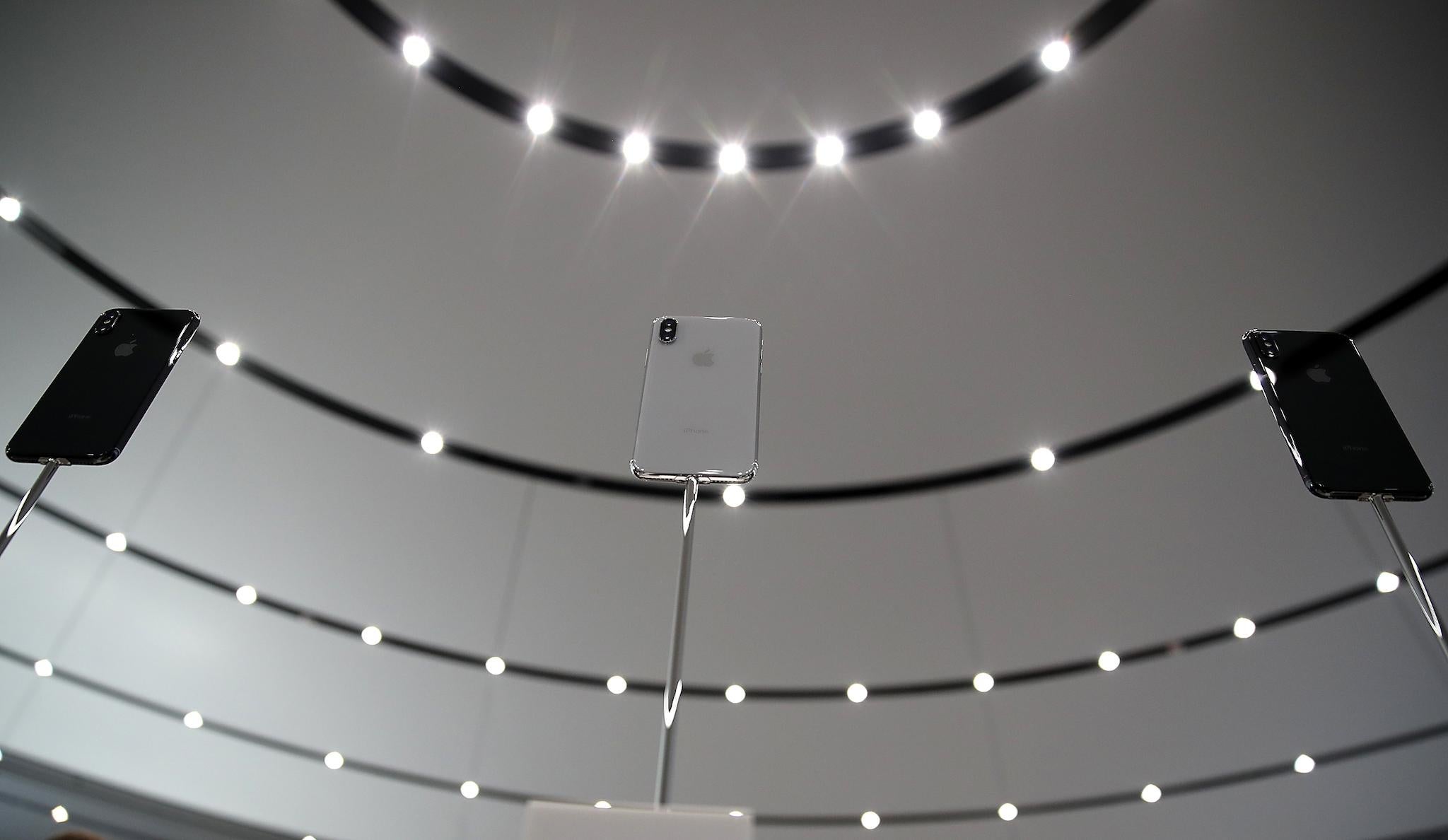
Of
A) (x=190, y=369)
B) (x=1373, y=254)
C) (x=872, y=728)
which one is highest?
(x=1373, y=254)

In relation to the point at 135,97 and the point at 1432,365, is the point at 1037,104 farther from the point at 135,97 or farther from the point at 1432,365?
the point at 135,97

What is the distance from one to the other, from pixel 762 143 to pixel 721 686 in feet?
11.4

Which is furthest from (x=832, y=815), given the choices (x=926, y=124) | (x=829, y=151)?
(x=926, y=124)

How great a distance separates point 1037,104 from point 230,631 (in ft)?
18.0

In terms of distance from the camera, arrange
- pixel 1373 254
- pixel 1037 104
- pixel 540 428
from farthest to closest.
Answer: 1. pixel 540 428
2. pixel 1373 254
3. pixel 1037 104

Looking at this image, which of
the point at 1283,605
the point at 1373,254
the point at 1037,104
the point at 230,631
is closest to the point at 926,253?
the point at 1037,104

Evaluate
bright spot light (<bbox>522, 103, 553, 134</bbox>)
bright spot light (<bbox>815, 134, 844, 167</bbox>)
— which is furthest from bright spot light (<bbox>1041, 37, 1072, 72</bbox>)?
bright spot light (<bbox>522, 103, 553, 134</bbox>)

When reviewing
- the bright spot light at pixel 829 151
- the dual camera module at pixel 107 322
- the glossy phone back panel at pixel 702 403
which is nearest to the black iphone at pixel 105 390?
the dual camera module at pixel 107 322

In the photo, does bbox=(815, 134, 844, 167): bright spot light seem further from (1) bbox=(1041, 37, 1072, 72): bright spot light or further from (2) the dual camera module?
(2) the dual camera module

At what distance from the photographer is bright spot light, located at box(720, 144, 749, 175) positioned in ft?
10.6

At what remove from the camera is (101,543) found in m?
4.50

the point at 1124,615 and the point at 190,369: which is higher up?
the point at 190,369

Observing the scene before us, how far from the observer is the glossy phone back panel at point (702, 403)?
6.03 ft

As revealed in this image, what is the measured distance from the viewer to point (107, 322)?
2213 millimetres
